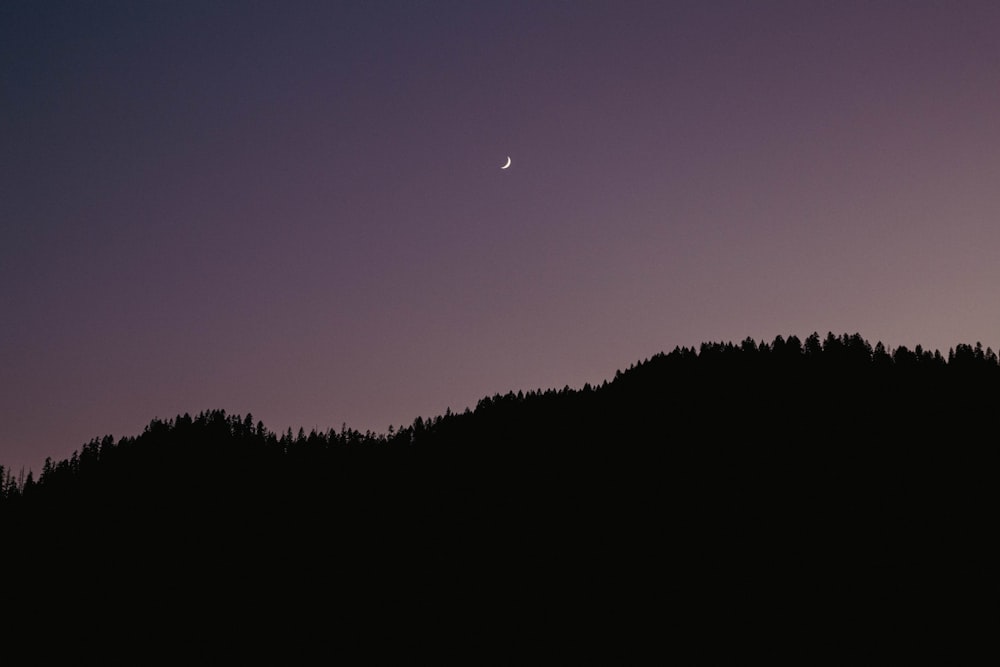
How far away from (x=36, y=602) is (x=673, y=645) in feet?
415

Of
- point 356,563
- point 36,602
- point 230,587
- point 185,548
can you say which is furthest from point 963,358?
point 36,602

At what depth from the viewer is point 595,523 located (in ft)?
518

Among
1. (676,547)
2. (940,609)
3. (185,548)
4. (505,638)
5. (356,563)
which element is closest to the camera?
(940,609)

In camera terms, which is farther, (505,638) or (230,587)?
(230,587)

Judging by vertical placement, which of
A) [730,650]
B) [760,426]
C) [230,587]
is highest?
[760,426]

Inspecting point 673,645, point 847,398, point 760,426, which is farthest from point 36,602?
point 847,398

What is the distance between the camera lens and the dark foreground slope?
128750 millimetres

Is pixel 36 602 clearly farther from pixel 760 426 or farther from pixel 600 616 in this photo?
pixel 760 426

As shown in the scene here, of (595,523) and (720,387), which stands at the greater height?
(720,387)

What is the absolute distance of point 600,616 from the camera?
134375 millimetres

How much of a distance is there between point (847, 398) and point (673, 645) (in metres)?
58.3

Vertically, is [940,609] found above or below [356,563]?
below

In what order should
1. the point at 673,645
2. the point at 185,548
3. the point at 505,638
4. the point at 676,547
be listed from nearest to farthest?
the point at 673,645
the point at 505,638
the point at 676,547
the point at 185,548

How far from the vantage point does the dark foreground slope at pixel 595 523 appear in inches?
5069
